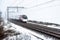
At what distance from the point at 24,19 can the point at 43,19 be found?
280 cm

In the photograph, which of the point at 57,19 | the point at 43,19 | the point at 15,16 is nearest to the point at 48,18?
the point at 43,19

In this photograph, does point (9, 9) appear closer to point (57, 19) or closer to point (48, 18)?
point (48, 18)

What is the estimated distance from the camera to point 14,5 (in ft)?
92.6

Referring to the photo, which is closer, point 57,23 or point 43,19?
point 57,23

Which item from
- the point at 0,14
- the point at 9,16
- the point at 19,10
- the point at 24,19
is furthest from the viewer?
the point at 0,14

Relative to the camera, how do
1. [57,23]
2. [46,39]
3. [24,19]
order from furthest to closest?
1. [24,19]
2. [57,23]
3. [46,39]

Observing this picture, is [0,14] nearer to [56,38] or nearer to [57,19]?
[57,19]

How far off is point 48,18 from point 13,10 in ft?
55.4

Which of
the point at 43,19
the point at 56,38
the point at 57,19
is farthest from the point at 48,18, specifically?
the point at 56,38

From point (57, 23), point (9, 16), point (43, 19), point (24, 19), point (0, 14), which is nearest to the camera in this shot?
point (57, 23)

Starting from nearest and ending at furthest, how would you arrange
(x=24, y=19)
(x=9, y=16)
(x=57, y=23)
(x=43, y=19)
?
(x=57, y=23)
(x=43, y=19)
(x=24, y=19)
(x=9, y=16)

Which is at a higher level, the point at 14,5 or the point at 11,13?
the point at 14,5

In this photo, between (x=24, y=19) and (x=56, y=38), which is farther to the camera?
(x=24, y=19)

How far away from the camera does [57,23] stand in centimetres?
1001
